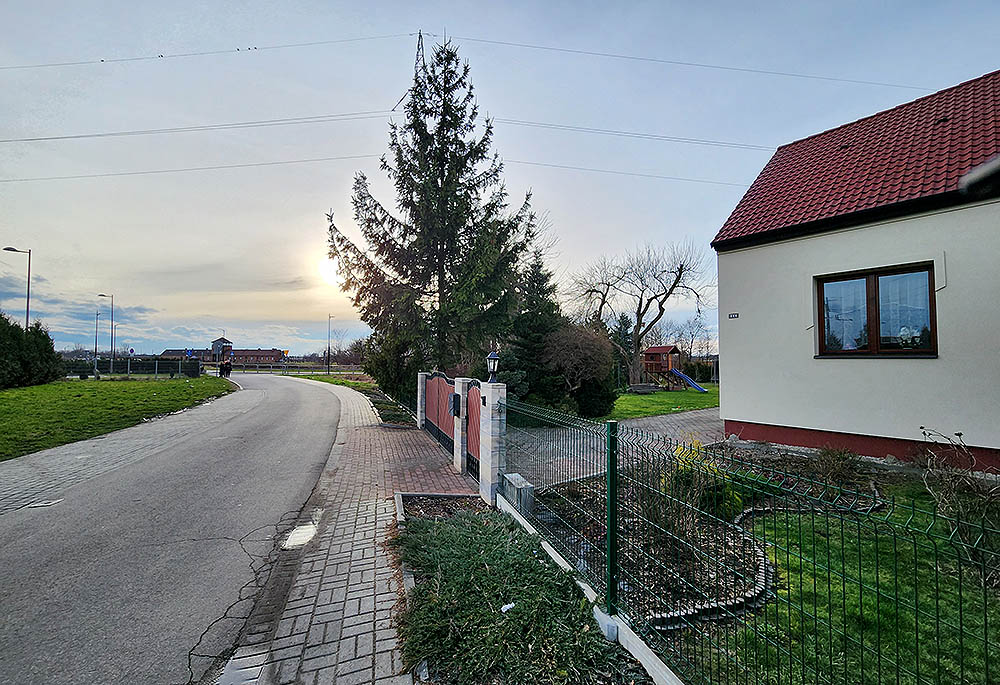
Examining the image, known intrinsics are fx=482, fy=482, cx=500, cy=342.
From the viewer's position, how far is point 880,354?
Result: 27.1 feet

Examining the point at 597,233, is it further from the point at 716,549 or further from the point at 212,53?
the point at 716,549

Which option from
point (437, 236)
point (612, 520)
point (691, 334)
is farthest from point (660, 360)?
point (612, 520)

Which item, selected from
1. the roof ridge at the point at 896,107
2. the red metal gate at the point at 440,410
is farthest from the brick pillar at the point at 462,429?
the roof ridge at the point at 896,107

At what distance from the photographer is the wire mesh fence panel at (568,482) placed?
143 inches

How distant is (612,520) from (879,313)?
26.0 feet

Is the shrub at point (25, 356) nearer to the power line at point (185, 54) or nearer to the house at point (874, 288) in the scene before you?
the power line at point (185, 54)

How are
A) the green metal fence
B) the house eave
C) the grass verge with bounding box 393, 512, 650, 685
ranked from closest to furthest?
1. the green metal fence
2. the grass verge with bounding box 393, 512, 650, 685
3. the house eave

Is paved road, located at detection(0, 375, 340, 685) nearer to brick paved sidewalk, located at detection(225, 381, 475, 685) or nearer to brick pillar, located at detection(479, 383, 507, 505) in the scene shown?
brick paved sidewalk, located at detection(225, 381, 475, 685)

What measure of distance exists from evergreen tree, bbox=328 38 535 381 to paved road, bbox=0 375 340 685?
16.9 ft

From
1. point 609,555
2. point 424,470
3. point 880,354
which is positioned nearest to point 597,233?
point 880,354

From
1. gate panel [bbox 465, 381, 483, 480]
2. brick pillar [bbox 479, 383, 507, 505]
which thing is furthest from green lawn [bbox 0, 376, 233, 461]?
brick pillar [bbox 479, 383, 507, 505]

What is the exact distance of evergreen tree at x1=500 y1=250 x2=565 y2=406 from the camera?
12875 millimetres

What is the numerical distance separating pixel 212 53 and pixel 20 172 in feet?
22.5

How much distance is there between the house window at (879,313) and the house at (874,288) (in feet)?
0.07
